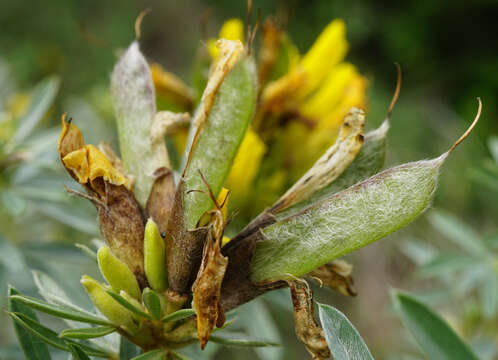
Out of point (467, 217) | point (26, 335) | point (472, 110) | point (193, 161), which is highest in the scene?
point (193, 161)

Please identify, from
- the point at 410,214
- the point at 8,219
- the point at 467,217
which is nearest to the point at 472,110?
the point at 467,217

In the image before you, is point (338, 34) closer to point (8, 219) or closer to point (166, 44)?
point (8, 219)

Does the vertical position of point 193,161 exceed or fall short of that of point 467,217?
it exceeds it

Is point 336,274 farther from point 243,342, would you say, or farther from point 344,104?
point 344,104

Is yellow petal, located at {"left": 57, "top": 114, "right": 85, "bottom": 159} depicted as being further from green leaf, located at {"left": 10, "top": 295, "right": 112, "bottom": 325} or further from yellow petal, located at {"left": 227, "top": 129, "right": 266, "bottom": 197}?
yellow petal, located at {"left": 227, "top": 129, "right": 266, "bottom": 197}

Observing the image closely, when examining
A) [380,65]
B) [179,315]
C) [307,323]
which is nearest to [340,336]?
[307,323]

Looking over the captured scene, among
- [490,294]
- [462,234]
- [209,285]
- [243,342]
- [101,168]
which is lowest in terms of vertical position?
[490,294]
